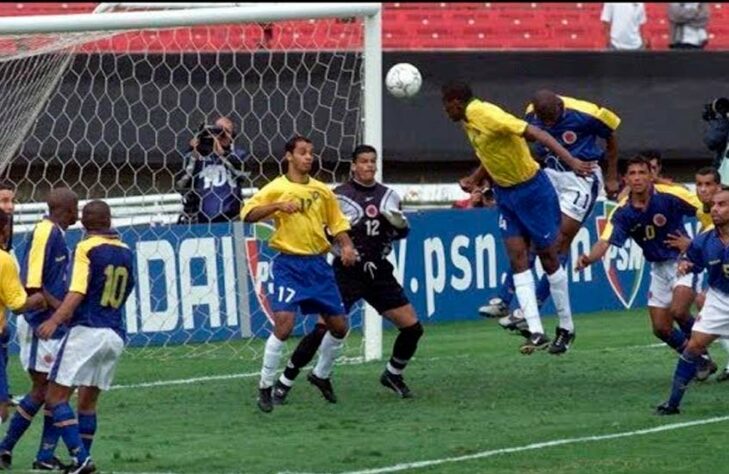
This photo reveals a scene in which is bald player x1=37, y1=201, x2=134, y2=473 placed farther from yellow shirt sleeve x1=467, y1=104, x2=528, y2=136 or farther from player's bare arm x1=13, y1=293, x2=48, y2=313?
yellow shirt sleeve x1=467, y1=104, x2=528, y2=136

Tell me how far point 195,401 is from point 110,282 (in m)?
3.52

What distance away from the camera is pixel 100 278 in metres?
10.8

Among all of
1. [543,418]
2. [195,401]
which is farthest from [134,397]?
[543,418]

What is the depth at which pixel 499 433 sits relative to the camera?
12367mm

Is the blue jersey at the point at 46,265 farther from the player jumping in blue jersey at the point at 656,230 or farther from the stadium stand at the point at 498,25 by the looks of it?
the stadium stand at the point at 498,25

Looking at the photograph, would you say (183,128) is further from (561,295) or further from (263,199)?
(263,199)

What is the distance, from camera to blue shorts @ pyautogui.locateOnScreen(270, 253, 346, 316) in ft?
44.4

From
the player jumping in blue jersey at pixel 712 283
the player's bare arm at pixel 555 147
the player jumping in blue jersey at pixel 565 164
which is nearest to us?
the player jumping in blue jersey at pixel 712 283

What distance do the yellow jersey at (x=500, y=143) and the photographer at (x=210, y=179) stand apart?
4.46 metres

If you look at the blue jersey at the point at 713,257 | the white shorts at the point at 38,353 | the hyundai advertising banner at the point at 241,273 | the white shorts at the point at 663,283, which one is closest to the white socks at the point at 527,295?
the white shorts at the point at 663,283

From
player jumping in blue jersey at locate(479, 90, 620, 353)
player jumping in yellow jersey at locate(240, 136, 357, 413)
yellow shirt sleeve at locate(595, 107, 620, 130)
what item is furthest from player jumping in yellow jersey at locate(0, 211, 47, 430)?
yellow shirt sleeve at locate(595, 107, 620, 130)

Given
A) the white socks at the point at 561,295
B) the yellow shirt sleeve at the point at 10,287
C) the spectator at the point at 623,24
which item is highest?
the spectator at the point at 623,24

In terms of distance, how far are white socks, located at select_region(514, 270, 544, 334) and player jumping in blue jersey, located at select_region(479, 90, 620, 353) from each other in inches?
10.5

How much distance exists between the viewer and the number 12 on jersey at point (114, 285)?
10.8 m
